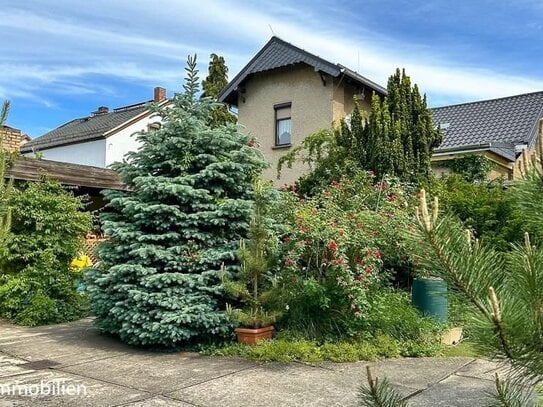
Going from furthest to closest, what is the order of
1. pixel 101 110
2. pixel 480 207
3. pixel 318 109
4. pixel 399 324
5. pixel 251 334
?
pixel 101 110, pixel 318 109, pixel 480 207, pixel 399 324, pixel 251 334

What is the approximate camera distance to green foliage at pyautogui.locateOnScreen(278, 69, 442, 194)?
1009 cm

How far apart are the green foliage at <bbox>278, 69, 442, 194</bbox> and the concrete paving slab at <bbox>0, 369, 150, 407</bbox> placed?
19.9 ft

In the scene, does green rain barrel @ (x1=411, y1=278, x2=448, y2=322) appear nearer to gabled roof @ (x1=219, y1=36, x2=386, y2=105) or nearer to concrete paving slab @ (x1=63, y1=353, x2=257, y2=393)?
concrete paving slab @ (x1=63, y1=353, x2=257, y2=393)

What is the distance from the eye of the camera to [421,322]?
6.42 meters

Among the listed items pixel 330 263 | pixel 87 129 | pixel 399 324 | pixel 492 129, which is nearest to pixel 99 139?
pixel 87 129

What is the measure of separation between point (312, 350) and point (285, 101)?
12.2 metres

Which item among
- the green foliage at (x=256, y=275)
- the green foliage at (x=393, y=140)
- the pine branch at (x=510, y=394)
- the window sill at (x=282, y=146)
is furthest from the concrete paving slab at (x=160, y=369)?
the window sill at (x=282, y=146)

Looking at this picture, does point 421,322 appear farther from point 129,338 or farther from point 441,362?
point 129,338

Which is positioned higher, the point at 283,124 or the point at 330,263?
the point at 283,124

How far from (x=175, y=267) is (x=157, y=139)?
6.01 ft

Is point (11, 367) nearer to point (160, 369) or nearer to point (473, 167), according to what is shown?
point (160, 369)

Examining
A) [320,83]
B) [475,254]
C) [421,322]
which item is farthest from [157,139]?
[320,83]

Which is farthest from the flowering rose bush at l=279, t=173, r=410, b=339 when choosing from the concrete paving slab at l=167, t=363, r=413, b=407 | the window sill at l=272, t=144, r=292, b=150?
the window sill at l=272, t=144, r=292, b=150

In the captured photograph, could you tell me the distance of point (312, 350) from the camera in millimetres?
5801
